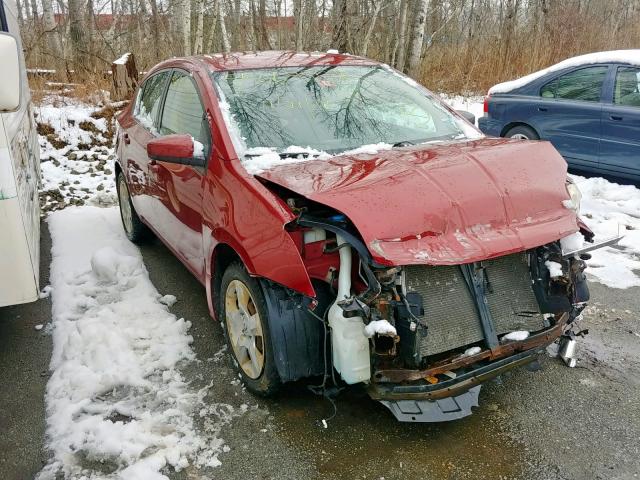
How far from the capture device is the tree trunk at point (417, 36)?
1002 centimetres

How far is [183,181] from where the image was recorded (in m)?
3.60

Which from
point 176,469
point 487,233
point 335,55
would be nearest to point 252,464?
point 176,469

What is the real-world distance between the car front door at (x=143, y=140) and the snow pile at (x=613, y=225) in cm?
338

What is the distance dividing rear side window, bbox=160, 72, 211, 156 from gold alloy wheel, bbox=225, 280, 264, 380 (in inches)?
34.3

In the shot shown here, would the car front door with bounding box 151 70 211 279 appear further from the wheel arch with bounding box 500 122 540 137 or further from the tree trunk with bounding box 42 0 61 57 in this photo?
the tree trunk with bounding box 42 0 61 57

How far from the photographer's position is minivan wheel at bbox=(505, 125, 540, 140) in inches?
302

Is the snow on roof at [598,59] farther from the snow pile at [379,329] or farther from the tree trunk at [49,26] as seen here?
the tree trunk at [49,26]

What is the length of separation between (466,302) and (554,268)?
543 millimetres

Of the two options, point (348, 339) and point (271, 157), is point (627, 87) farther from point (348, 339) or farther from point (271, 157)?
point (348, 339)

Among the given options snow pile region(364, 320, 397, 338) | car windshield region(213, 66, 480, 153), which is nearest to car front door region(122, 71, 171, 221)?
car windshield region(213, 66, 480, 153)

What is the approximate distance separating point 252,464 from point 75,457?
33.0 inches

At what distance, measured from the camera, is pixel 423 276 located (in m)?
2.56

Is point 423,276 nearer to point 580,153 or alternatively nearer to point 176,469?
point 176,469

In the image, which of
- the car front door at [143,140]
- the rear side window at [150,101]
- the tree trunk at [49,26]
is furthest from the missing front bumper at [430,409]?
the tree trunk at [49,26]
